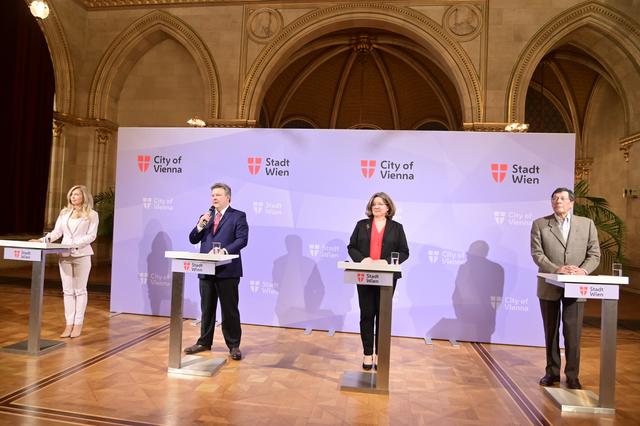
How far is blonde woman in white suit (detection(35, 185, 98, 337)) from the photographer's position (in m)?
4.46

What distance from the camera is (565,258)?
3.69 meters

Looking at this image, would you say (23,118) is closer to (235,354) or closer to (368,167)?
(368,167)

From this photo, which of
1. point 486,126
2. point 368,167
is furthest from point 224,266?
point 486,126

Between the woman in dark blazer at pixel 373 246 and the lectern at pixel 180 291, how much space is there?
1148 millimetres

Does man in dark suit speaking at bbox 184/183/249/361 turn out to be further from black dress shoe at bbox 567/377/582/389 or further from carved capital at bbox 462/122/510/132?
carved capital at bbox 462/122/510/132

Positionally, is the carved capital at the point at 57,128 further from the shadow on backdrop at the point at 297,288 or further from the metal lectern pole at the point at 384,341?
the metal lectern pole at the point at 384,341

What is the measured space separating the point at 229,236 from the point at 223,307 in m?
0.66

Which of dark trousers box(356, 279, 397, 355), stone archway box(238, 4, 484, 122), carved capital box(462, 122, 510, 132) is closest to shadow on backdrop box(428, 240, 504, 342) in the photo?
dark trousers box(356, 279, 397, 355)

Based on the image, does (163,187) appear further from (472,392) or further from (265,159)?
(472,392)

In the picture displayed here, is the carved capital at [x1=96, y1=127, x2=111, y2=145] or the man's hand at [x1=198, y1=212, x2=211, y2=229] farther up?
the carved capital at [x1=96, y1=127, x2=111, y2=145]

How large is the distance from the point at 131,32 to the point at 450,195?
27.9 ft

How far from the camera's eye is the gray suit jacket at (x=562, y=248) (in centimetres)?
365

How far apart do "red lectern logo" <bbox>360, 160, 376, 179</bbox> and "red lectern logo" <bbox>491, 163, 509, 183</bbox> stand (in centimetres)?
137

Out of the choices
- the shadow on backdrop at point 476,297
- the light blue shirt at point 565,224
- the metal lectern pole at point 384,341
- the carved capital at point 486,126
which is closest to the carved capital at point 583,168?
the carved capital at point 486,126
